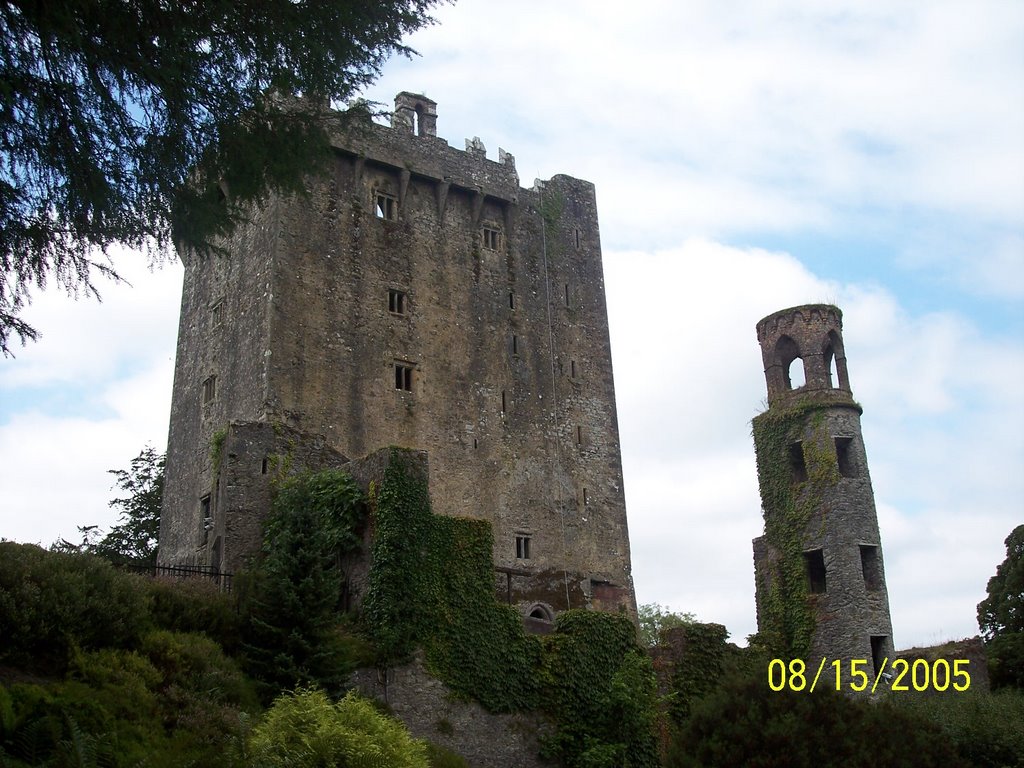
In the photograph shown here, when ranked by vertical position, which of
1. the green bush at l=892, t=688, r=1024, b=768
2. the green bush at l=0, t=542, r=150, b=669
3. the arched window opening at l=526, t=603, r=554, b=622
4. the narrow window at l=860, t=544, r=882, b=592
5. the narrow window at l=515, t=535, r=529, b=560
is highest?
the narrow window at l=515, t=535, r=529, b=560

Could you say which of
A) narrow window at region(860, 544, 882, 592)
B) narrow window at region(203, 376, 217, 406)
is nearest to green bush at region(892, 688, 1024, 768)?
narrow window at region(860, 544, 882, 592)

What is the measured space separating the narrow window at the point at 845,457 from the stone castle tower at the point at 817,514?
1.0 inches

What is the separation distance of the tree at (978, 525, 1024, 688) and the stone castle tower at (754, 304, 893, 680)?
915 centimetres

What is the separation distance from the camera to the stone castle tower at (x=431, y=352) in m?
30.4

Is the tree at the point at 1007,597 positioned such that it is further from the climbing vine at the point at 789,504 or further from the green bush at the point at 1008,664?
the climbing vine at the point at 789,504

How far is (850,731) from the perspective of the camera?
56.3 ft

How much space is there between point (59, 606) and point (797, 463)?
20.1 meters

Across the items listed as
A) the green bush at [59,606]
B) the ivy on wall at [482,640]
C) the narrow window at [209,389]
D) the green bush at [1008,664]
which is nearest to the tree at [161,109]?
the green bush at [59,606]

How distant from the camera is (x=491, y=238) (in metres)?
35.5

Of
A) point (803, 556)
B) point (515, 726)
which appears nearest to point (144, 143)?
point (515, 726)

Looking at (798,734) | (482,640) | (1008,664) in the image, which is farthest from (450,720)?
(1008,664)

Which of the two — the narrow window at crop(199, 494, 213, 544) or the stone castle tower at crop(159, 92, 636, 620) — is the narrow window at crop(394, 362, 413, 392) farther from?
the narrow window at crop(199, 494, 213, 544)

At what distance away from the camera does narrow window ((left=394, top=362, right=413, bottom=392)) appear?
104 feet

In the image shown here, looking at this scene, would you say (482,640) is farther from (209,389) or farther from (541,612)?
(209,389)
